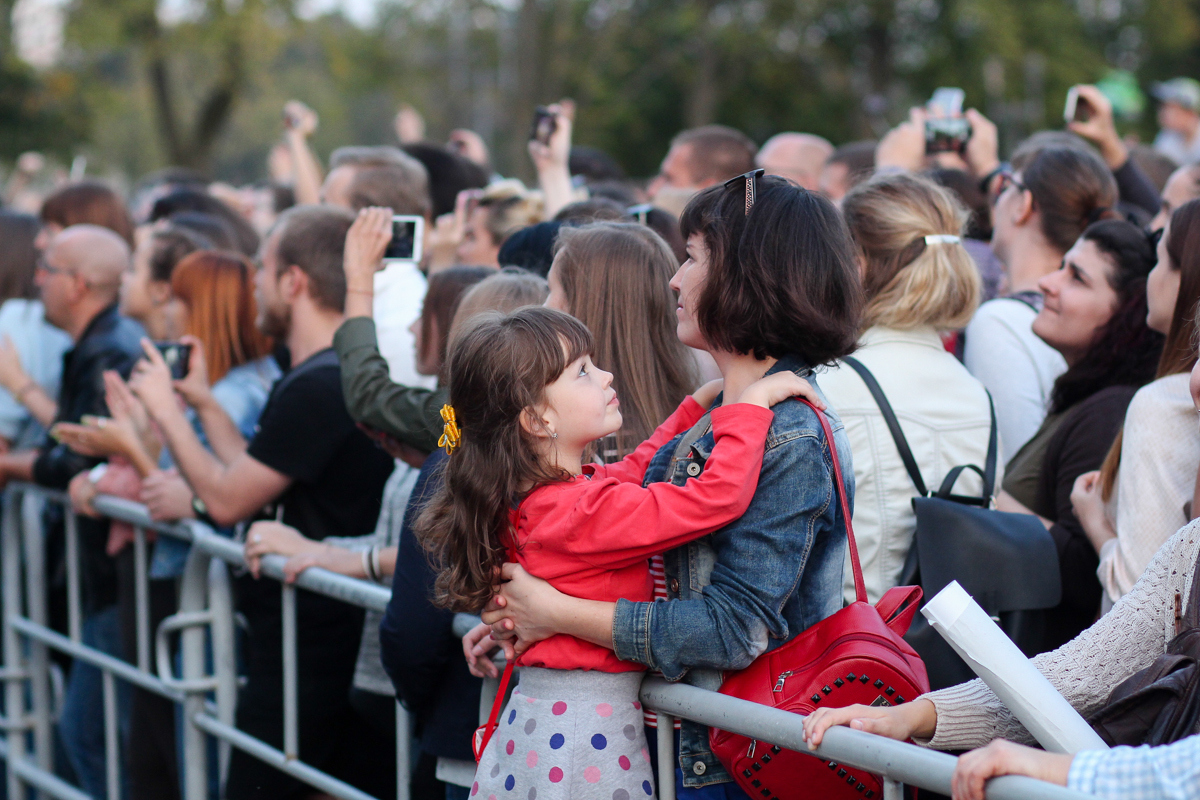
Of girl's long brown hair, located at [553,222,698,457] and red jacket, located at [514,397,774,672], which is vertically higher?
girl's long brown hair, located at [553,222,698,457]

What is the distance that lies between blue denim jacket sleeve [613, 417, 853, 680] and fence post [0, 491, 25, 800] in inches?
155

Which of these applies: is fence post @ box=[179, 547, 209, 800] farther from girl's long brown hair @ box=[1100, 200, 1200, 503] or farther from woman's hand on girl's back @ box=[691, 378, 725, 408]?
girl's long brown hair @ box=[1100, 200, 1200, 503]

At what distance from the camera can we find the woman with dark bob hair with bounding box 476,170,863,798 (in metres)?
2.03

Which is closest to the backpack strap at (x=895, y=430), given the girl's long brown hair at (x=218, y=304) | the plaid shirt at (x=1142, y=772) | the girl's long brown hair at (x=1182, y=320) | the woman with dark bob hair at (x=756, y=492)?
the girl's long brown hair at (x=1182, y=320)

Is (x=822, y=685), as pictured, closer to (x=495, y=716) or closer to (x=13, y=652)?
(x=495, y=716)

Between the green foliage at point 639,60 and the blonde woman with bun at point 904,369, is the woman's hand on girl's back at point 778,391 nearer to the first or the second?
the blonde woman with bun at point 904,369

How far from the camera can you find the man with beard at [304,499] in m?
3.49

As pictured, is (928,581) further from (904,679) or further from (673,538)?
(673,538)

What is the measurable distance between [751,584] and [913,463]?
108cm

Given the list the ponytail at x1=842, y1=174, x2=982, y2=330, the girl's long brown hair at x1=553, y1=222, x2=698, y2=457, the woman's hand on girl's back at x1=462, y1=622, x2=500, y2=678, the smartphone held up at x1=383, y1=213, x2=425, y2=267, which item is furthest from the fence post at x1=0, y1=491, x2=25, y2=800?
the ponytail at x1=842, y1=174, x2=982, y2=330

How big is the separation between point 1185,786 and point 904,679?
53cm

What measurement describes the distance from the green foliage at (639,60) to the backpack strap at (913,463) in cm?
2022

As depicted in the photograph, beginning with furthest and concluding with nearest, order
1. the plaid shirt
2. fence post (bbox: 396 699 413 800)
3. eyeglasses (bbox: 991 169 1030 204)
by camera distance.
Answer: eyeglasses (bbox: 991 169 1030 204)
fence post (bbox: 396 699 413 800)
the plaid shirt

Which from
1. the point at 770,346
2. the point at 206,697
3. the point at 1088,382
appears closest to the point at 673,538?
the point at 770,346
